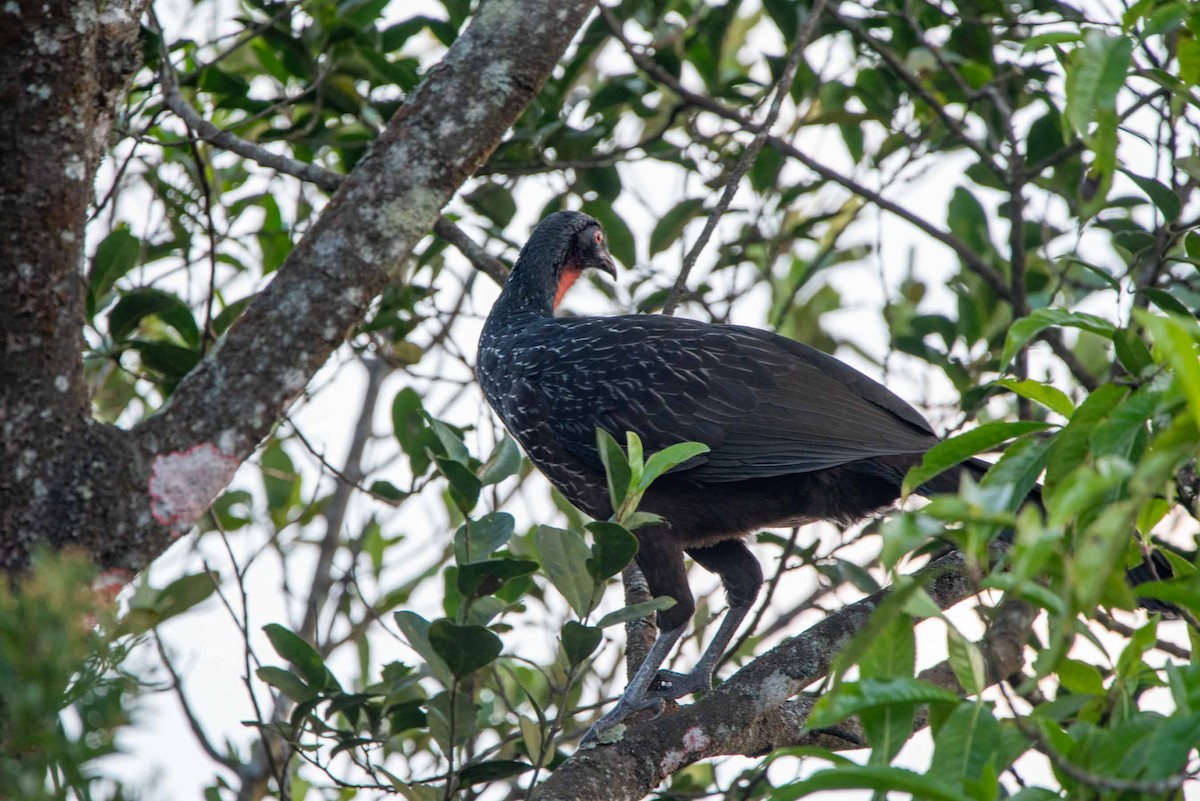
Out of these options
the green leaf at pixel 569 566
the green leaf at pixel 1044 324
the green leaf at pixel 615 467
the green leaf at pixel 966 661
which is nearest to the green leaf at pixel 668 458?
the green leaf at pixel 615 467

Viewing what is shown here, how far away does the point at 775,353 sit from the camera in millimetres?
4070

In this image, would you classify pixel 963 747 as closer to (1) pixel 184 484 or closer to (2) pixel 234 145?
(1) pixel 184 484

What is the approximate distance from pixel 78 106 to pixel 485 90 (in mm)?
1010

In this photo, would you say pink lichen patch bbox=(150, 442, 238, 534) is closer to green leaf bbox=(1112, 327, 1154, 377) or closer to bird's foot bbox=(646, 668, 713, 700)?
green leaf bbox=(1112, 327, 1154, 377)

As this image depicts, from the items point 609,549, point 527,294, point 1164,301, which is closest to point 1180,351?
point 609,549

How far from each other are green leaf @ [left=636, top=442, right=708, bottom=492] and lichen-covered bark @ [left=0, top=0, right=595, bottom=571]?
0.66m

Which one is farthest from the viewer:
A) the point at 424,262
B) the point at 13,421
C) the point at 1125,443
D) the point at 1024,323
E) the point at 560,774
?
the point at 424,262

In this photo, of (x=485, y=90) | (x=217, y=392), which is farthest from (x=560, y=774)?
(x=485, y=90)

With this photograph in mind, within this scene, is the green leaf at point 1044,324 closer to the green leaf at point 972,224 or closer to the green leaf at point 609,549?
the green leaf at point 609,549

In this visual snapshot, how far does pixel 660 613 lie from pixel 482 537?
4.60 ft

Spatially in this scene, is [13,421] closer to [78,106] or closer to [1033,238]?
[78,106]

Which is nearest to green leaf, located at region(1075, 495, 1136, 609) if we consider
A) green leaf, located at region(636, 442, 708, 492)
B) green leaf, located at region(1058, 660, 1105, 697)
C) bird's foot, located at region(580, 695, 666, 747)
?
green leaf, located at region(1058, 660, 1105, 697)

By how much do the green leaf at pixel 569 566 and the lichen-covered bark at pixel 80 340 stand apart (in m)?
0.58

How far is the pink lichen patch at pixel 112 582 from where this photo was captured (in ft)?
6.75
